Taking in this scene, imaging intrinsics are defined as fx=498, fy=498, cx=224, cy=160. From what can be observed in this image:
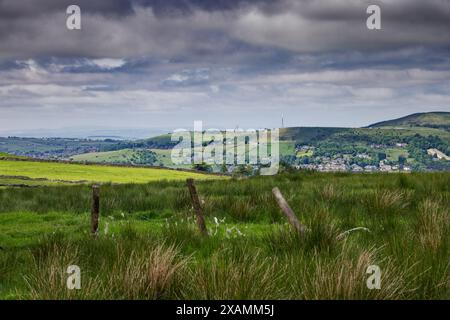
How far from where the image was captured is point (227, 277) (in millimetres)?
4754

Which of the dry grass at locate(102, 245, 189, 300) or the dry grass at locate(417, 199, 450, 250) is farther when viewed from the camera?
the dry grass at locate(417, 199, 450, 250)

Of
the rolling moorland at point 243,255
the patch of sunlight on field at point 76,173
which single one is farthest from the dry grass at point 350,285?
the patch of sunlight on field at point 76,173

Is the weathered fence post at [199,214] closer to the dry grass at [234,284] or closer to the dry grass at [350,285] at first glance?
the dry grass at [234,284]

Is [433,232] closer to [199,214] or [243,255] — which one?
[243,255]

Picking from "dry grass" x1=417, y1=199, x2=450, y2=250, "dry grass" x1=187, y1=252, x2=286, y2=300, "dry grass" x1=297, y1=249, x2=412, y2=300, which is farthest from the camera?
"dry grass" x1=417, y1=199, x2=450, y2=250

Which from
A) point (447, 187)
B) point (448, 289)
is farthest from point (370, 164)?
point (448, 289)

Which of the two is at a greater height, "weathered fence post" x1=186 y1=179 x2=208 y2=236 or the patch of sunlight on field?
"weathered fence post" x1=186 y1=179 x2=208 y2=236

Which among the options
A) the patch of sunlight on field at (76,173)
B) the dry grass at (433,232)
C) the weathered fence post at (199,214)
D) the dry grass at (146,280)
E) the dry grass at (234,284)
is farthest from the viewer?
the patch of sunlight on field at (76,173)

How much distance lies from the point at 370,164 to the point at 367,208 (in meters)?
175

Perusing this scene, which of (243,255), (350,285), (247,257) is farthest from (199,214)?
(350,285)

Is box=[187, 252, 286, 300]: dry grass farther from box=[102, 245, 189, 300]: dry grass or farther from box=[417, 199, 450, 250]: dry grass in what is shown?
box=[417, 199, 450, 250]: dry grass

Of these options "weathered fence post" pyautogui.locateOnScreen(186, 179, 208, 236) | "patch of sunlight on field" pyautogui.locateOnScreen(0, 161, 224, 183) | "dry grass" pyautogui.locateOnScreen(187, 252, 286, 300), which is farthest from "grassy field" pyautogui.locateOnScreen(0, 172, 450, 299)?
"patch of sunlight on field" pyautogui.locateOnScreen(0, 161, 224, 183)

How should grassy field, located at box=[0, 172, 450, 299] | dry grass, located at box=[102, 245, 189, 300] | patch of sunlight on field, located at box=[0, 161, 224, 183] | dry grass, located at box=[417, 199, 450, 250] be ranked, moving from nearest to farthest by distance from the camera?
grassy field, located at box=[0, 172, 450, 299] < dry grass, located at box=[102, 245, 189, 300] < dry grass, located at box=[417, 199, 450, 250] < patch of sunlight on field, located at box=[0, 161, 224, 183]

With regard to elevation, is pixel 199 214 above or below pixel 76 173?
above
